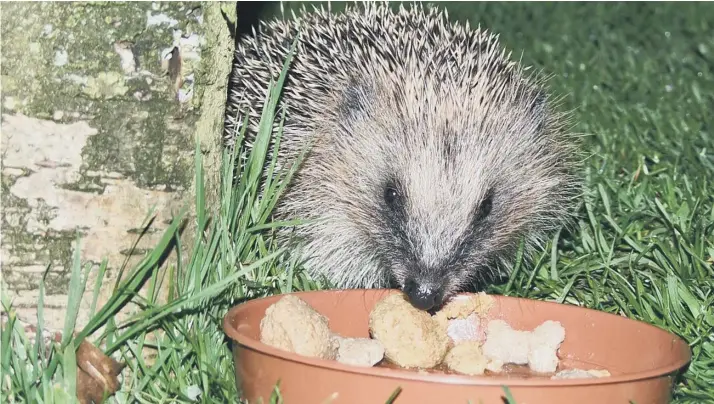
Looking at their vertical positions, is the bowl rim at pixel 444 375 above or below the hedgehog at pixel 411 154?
below

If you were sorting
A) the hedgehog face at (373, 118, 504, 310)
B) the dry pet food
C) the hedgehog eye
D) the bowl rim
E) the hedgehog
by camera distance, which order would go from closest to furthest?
the bowl rim < the dry pet food < the hedgehog face at (373, 118, 504, 310) < the hedgehog < the hedgehog eye

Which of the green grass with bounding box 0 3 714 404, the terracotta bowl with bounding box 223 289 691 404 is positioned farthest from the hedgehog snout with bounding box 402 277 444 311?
the green grass with bounding box 0 3 714 404

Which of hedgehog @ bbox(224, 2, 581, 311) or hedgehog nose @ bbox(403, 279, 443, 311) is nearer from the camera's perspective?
hedgehog nose @ bbox(403, 279, 443, 311)

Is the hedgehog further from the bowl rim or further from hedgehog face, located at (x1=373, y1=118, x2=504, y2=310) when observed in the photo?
the bowl rim

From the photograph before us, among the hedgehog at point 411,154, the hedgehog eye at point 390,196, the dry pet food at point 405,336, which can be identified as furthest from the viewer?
the hedgehog eye at point 390,196

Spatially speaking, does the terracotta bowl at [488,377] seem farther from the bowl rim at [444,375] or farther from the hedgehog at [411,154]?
the hedgehog at [411,154]

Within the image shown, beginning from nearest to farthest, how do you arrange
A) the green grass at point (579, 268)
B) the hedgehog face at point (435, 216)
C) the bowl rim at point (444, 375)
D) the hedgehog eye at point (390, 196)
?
1. the bowl rim at point (444, 375)
2. the green grass at point (579, 268)
3. the hedgehog face at point (435, 216)
4. the hedgehog eye at point (390, 196)

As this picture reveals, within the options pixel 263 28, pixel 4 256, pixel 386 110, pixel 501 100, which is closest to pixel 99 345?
pixel 4 256

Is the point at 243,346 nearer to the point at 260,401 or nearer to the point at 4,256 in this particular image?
the point at 260,401

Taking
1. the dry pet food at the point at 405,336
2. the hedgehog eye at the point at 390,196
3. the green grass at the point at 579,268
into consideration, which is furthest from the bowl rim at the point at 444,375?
the hedgehog eye at the point at 390,196
